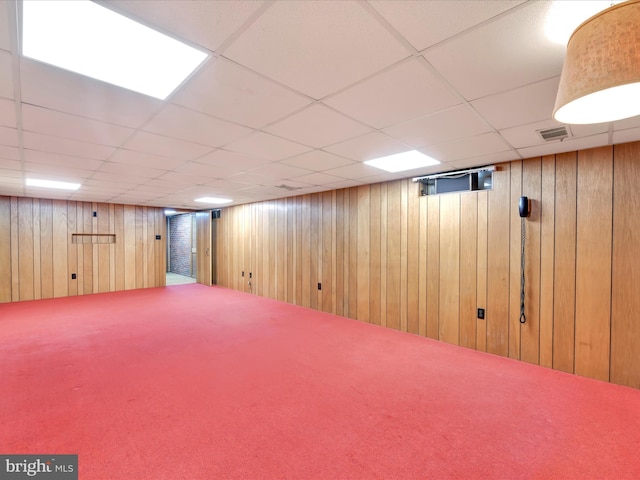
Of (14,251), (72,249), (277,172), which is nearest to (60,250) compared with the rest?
(72,249)

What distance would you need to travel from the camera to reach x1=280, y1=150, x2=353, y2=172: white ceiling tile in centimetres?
316

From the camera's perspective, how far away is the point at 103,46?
139cm

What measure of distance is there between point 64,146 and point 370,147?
9.74 ft

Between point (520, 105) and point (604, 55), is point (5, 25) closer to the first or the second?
point (604, 55)

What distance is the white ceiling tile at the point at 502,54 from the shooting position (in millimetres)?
1239

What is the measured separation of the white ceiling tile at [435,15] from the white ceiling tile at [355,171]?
7.27 feet

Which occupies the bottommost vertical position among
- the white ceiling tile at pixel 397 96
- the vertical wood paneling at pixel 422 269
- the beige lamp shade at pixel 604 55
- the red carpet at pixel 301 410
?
the red carpet at pixel 301 410

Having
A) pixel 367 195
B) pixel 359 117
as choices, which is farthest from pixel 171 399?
pixel 367 195

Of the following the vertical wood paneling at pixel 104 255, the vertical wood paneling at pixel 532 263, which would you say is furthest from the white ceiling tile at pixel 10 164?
the vertical wood paneling at pixel 532 263

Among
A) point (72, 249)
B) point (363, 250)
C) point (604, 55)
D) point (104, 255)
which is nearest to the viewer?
point (604, 55)

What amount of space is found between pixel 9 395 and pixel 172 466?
192 centimetres

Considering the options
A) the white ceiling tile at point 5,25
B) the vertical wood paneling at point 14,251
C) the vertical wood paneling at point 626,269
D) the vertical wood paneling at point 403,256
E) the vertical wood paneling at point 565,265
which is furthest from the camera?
the vertical wood paneling at point 14,251

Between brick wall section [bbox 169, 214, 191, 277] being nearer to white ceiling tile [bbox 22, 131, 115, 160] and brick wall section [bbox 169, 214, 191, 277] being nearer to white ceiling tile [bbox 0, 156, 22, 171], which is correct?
white ceiling tile [bbox 0, 156, 22, 171]

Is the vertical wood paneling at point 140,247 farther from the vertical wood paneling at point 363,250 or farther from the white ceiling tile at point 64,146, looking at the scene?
the vertical wood paneling at point 363,250
